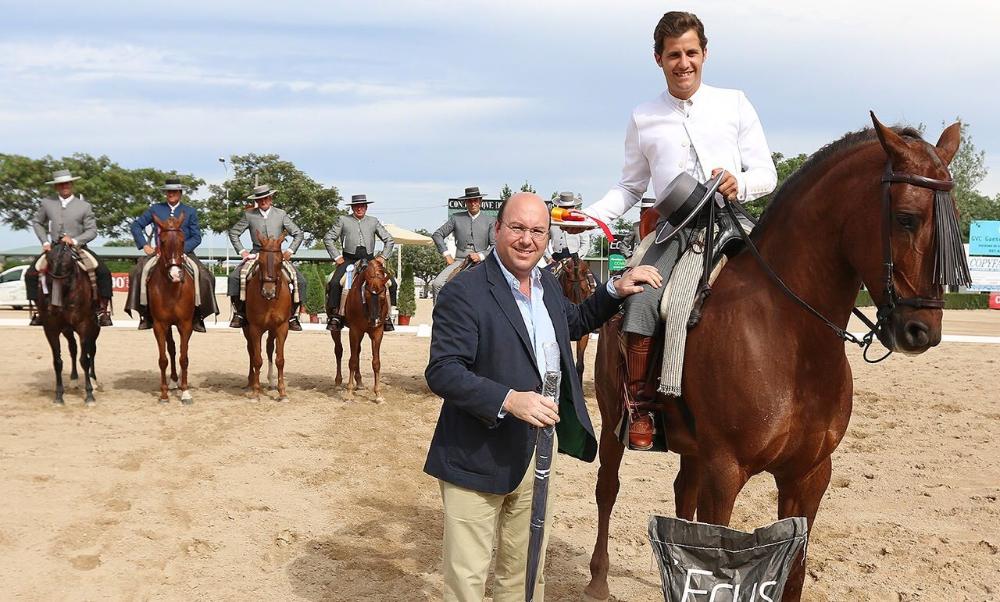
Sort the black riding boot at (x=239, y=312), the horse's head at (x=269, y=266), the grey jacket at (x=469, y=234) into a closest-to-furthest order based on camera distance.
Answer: the horse's head at (x=269, y=266) < the black riding boot at (x=239, y=312) < the grey jacket at (x=469, y=234)

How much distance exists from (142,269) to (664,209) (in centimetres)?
937

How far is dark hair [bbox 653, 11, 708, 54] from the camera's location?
376 centimetres

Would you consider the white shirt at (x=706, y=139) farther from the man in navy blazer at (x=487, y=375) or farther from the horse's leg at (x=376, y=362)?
the horse's leg at (x=376, y=362)

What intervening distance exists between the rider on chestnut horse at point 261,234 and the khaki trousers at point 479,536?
29.9 feet

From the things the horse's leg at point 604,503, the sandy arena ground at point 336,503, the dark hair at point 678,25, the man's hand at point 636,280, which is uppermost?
the dark hair at point 678,25

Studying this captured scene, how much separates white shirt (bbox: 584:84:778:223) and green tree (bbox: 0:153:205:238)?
52.0 meters

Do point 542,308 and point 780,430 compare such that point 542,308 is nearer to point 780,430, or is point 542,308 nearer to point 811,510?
point 780,430

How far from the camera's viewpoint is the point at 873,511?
628 cm

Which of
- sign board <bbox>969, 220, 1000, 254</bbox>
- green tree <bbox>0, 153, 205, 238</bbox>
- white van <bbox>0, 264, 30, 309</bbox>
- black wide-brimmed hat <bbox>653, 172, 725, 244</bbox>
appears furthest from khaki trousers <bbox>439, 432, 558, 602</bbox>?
green tree <bbox>0, 153, 205, 238</bbox>

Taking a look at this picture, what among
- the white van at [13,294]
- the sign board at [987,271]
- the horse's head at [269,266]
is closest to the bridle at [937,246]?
the horse's head at [269,266]

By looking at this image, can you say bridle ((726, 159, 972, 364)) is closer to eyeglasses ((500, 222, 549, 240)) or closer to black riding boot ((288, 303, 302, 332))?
eyeglasses ((500, 222, 549, 240))

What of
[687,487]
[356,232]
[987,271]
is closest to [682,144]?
[687,487]

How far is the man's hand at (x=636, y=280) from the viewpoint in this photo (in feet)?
11.4

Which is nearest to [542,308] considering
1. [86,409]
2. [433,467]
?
[433,467]
